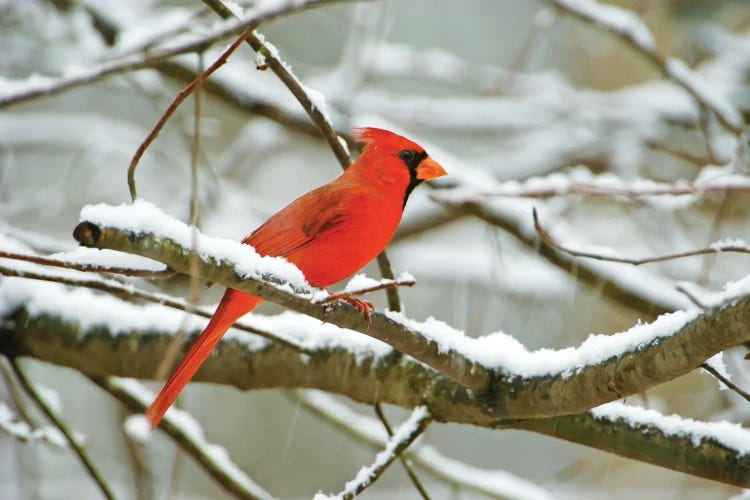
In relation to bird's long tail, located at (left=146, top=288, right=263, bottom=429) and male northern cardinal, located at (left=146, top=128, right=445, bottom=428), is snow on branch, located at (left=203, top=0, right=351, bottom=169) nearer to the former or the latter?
male northern cardinal, located at (left=146, top=128, right=445, bottom=428)

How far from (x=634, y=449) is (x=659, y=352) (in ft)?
1.47

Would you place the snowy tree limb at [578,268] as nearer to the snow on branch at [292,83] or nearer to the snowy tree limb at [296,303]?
the snow on branch at [292,83]

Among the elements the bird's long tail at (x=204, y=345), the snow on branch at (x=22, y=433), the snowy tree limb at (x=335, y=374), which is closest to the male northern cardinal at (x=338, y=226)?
the snowy tree limb at (x=335, y=374)

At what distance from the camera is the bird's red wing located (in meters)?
2.30

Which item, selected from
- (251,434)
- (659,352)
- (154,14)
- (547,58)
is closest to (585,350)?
(659,352)

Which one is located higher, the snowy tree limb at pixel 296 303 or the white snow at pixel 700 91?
the white snow at pixel 700 91

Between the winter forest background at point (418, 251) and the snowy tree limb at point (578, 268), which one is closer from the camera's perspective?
the winter forest background at point (418, 251)

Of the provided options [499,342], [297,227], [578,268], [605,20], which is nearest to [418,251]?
[578,268]

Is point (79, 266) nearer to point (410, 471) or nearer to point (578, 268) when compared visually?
point (410, 471)

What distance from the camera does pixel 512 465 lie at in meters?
6.56

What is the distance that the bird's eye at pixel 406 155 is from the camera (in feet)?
8.75

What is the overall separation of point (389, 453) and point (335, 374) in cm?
42

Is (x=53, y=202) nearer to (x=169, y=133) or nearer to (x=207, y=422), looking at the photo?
(x=169, y=133)

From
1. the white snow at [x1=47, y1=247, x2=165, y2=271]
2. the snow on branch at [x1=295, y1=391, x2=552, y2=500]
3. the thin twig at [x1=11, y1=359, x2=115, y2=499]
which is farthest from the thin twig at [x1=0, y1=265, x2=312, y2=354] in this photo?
the snow on branch at [x1=295, y1=391, x2=552, y2=500]
